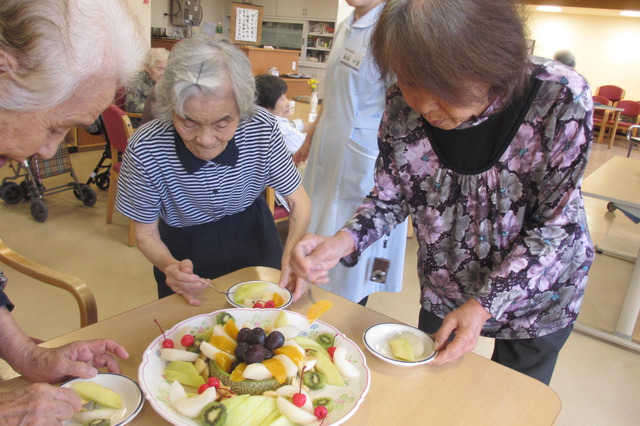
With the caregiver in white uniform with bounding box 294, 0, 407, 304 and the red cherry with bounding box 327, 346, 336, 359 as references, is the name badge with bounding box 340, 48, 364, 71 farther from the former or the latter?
the red cherry with bounding box 327, 346, 336, 359

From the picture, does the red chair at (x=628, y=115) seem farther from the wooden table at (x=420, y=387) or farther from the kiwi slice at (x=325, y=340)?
the kiwi slice at (x=325, y=340)


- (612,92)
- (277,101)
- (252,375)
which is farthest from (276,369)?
(612,92)

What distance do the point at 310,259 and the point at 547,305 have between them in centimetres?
58

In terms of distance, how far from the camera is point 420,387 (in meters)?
0.98

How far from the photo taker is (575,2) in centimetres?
116

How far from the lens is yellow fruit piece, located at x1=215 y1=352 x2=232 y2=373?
929 mm

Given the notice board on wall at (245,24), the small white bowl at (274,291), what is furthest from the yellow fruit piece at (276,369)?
the notice board on wall at (245,24)

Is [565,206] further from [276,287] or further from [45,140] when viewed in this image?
[45,140]

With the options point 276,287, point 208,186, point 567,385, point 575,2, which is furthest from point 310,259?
point 567,385

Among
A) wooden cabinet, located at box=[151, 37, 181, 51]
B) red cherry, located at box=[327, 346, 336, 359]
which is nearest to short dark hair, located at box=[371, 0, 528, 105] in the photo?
red cherry, located at box=[327, 346, 336, 359]

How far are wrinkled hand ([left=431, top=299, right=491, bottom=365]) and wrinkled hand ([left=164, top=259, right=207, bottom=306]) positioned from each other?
606 millimetres

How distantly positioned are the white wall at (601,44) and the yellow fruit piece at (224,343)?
1077 centimetres

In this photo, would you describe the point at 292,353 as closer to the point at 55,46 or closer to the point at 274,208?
the point at 55,46

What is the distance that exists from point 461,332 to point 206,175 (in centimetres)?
87
